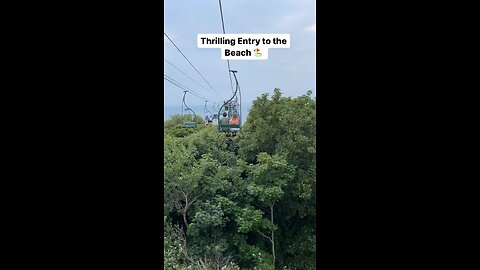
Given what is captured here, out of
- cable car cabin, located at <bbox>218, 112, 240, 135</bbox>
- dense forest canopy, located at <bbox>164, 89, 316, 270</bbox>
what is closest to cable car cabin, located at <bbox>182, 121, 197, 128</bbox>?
dense forest canopy, located at <bbox>164, 89, 316, 270</bbox>

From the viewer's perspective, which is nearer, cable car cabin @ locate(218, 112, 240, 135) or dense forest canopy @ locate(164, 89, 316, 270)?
dense forest canopy @ locate(164, 89, 316, 270)

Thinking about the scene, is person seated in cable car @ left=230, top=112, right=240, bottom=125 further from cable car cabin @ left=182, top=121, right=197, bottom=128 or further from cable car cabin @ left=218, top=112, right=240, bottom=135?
cable car cabin @ left=182, top=121, right=197, bottom=128

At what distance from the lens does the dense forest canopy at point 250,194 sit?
2.11 meters

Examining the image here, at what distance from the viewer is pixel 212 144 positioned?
7.39 feet

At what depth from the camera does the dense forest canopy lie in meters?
2.11

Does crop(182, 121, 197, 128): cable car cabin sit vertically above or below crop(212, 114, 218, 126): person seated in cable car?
below

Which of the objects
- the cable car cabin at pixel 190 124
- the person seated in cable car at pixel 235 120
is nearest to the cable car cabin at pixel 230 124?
the person seated in cable car at pixel 235 120

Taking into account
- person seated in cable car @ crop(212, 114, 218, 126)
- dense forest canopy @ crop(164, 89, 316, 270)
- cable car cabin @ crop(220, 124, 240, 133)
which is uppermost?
person seated in cable car @ crop(212, 114, 218, 126)

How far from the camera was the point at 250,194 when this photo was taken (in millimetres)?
2244

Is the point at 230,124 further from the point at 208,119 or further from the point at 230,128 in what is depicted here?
the point at 208,119

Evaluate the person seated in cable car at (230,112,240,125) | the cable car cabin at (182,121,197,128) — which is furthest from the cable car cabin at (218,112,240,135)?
the cable car cabin at (182,121,197,128)

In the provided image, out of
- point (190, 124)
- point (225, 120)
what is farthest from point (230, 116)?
point (190, 124)
